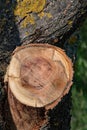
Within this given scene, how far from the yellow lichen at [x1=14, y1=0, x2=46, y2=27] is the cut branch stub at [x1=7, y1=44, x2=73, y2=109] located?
111mm

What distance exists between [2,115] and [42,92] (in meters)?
0.20

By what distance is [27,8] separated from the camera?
5.82 feet

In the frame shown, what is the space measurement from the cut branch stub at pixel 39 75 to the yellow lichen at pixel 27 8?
0.36 ft

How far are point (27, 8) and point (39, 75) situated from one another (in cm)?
25

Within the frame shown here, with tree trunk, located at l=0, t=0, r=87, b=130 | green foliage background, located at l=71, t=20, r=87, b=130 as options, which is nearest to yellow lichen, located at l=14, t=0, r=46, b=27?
tree trunk, located at l=0, t=0, r=87, b=130

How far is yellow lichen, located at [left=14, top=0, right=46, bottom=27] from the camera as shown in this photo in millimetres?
1771

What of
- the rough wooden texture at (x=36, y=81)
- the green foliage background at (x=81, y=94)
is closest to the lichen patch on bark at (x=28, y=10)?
the rough wooden texture at (x=36, y=81)

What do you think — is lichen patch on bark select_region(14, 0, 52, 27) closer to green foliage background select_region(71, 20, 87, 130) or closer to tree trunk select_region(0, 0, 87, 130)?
tree trunk select_region(0, 0, 87, 130)

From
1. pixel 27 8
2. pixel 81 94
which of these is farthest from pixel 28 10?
pixel 81 94

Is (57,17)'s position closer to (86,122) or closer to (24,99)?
(24,99)

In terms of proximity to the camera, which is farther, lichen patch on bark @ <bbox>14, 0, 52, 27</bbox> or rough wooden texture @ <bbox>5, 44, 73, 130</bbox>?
lichen patch on bark @ <bbox>14, 0, 52, 27</bbox>

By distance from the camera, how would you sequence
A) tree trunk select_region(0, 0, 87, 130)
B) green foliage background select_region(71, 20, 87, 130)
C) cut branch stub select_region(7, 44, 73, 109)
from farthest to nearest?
green foliage background select_region(71, 20, 87, 130)
tree trunk select_region(0, 0, 87, 130)
cut branch stub select_region(7, 44, 73, 109)

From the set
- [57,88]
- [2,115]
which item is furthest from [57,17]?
[2,115]

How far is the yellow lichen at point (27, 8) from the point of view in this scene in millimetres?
1771
